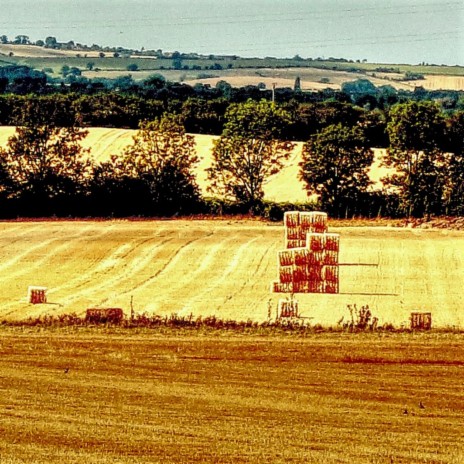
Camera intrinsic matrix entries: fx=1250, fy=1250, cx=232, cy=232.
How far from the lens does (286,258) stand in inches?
1692

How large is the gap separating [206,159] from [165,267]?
29.4m

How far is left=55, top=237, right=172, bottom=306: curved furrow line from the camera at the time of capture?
41.3 meters

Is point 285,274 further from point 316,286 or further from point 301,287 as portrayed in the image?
point 316,286

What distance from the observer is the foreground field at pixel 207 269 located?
3872 cm

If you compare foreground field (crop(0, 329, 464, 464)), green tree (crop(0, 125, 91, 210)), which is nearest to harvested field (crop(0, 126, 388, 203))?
green tree (crop(0, 125, 91, 210))

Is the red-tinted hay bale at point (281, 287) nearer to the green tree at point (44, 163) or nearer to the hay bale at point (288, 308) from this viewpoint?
the hay bale at point (288, 308)


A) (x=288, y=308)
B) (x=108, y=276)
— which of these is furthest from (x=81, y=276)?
(x=288, y=308)

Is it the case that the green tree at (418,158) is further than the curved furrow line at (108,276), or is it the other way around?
the green tree at (418,158)

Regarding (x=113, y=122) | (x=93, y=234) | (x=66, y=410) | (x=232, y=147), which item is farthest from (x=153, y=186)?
(x=66, y=410)

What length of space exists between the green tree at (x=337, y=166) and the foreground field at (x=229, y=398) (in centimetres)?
3353

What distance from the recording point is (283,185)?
235ft

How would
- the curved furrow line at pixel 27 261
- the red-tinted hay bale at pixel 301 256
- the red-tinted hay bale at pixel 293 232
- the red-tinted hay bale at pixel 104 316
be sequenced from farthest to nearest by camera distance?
the curved furrow line at pixel 27 261 < the red-tinted hay bale at pixel 293 232 < the red-tinted hay bale at pixel 301 256 < the red-tinted hay bale at pixel 104 316

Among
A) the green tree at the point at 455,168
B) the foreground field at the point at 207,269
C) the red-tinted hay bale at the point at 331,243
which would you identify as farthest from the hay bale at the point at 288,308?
the green tree at the point at 455,168

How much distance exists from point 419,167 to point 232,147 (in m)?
10.2
